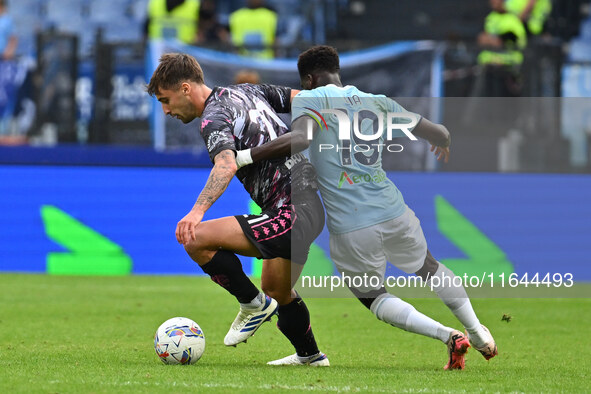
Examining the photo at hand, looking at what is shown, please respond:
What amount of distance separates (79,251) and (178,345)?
6.25 meters

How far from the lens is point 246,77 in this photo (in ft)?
40.2

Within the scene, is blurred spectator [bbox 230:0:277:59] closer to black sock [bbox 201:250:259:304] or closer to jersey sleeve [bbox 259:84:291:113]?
jersey sleeve [bbox 259:84:291:113]

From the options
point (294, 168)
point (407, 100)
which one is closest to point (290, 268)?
point (294, 168)

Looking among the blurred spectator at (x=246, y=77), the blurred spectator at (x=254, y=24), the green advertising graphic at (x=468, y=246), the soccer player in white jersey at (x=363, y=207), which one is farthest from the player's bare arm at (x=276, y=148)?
the blurred spectator at (x=254, y=24)

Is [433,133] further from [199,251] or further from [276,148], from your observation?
[199,251]

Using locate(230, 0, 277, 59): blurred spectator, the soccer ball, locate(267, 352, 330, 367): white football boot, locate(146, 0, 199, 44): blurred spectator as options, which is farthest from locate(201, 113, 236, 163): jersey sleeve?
locate(230, 0, 277, 59): blurred spectator

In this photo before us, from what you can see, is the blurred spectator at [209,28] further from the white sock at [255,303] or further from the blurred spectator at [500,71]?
the white sock at [255,303]

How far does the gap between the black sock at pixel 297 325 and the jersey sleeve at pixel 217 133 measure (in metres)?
→ 1.04

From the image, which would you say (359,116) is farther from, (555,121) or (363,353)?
(555,121)

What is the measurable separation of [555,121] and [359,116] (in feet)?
20.4

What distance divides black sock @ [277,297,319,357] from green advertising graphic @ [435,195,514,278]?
3.92ft

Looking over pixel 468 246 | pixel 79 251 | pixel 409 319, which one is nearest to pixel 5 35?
pixel 79 251

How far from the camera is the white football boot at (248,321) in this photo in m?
6.16

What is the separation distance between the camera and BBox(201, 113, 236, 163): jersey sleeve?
5613 mm
